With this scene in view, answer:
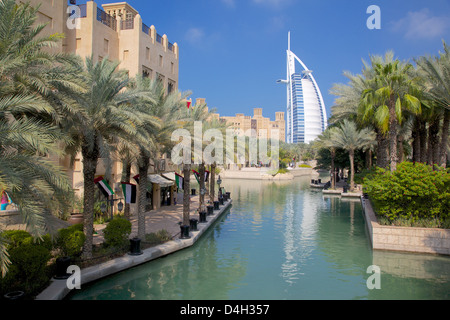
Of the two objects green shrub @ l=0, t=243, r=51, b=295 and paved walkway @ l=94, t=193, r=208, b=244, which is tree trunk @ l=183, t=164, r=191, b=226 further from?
green shrub @ l=0, t=243, r=51, b=295

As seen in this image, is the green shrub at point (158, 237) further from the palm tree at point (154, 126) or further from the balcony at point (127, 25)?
the balcony at point (127, 25)

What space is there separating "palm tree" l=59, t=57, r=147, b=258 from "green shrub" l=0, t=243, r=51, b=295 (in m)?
2.45

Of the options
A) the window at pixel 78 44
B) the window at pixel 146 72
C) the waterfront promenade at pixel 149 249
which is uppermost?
the window at pixel 78 44

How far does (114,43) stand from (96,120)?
41.0 ft

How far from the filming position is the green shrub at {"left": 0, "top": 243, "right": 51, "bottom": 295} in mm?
8602

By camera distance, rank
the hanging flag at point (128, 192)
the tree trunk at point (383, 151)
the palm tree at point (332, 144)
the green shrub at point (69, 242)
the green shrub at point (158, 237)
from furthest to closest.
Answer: the palm tree at point (332, 144) < the tree trunk at point (383, 151) < the hanging flag at point (128, 192) < the green shrub at point (158, 237) < the green shrub at point (69, 242)

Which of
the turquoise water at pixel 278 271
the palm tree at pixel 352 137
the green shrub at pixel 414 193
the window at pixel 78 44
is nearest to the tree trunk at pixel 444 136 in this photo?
the green shrub at pixel 414 193

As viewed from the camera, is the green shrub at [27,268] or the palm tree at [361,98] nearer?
the green shrub at [27,268]

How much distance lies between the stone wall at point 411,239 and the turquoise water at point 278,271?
39 cm

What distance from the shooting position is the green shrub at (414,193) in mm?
14250

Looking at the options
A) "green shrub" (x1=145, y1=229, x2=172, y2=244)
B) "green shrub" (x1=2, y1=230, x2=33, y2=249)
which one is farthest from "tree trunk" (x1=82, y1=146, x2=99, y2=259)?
"green shrub" (x1=145, y1=229, x2=172, y2=244)

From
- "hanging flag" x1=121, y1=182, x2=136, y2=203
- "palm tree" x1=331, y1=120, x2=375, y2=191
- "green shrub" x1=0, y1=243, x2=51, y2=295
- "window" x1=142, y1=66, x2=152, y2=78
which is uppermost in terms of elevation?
"window" x1=142, y1=66, x2=152, y2=78
